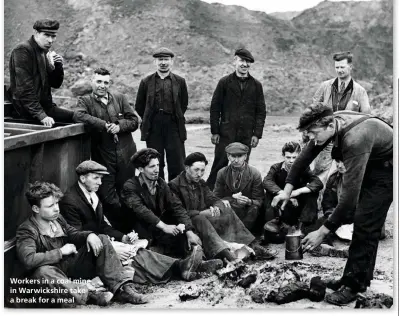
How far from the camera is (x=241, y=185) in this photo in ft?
21.1

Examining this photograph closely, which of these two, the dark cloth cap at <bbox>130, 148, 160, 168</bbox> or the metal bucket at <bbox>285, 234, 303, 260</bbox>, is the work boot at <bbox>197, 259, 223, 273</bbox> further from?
the dark cloth cap at <bbox>130, 148, 160, 168</bbox>

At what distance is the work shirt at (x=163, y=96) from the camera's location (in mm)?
7062

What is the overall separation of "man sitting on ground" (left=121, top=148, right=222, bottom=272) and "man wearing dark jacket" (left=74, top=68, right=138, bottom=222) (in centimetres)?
51

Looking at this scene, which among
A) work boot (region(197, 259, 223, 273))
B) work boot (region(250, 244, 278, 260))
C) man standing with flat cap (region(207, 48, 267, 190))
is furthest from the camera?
man standing with flat cap (region(207, 48, 267, 190))

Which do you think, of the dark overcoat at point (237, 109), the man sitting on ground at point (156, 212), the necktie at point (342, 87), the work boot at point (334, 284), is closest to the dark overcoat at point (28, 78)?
the man sitting on ground at point (156, 212)

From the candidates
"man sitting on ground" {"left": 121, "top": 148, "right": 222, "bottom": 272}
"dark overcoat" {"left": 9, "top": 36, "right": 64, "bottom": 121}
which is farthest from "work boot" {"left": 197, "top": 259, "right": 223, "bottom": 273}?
"dark overcoat" {"left": 9, "top": 36, "right": 64, "bottom": 121}

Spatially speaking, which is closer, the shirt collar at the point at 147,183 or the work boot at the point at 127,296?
the work boot at the point at 127,296

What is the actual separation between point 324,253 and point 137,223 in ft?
6.25

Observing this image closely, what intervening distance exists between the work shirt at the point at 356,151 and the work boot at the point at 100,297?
1812 millimetres

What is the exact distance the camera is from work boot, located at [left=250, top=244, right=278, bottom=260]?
19.3 ft

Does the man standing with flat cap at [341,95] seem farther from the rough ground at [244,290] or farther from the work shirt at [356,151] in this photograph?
the work shirt at [356,151]

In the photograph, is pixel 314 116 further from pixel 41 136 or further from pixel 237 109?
pixel 237 109

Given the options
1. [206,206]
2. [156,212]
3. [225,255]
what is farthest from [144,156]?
[225,255]

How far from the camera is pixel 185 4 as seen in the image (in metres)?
21.7
